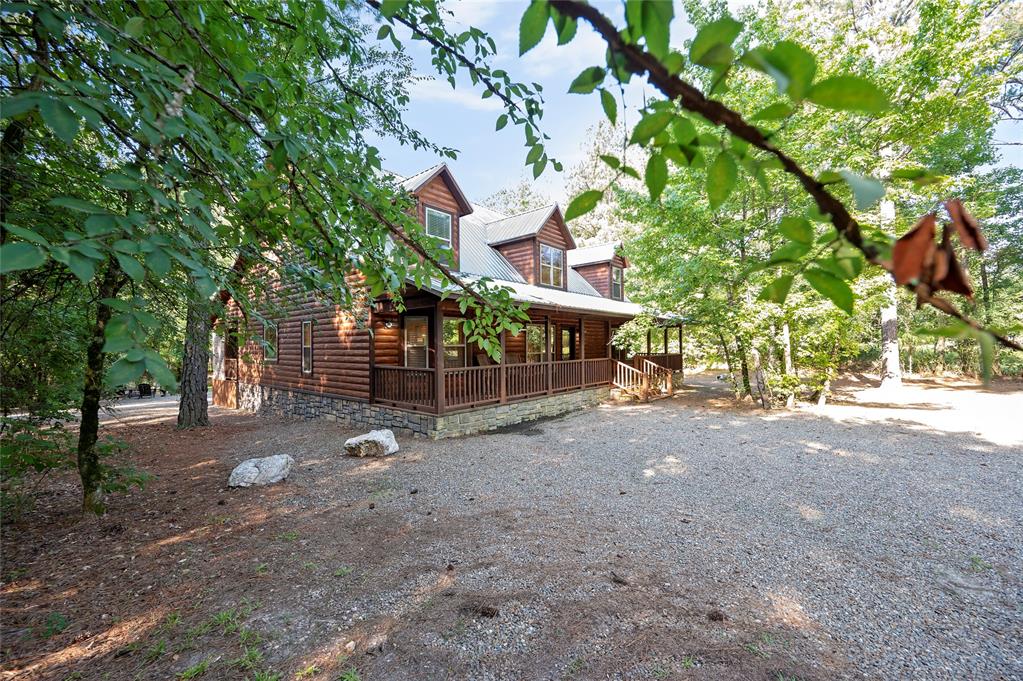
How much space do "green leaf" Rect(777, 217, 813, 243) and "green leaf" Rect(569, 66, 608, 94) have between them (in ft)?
1.27

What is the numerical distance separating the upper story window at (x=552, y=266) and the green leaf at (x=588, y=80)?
12363 mm

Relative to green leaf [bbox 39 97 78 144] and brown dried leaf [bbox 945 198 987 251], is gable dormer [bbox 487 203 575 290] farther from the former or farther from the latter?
brown dried leaf [bbox 945 198 987 251]

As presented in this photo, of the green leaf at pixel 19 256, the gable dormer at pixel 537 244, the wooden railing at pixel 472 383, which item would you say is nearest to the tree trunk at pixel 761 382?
the wooden railing at pixel 472 383

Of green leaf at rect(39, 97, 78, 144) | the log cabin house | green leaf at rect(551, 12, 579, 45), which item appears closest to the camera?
green leaf at rect(551, 12, 579, 45)

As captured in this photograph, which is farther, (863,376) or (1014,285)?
(863,376)

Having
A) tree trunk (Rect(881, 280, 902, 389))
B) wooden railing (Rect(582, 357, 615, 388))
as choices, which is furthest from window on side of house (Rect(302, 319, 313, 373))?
tree trunk (Rect(881, 280, 902, 389))

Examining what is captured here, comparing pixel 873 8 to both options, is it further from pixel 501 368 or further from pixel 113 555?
pixel 113 555

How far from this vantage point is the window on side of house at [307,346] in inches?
435

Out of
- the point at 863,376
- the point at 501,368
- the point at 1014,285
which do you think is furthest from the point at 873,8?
the point at 501,368

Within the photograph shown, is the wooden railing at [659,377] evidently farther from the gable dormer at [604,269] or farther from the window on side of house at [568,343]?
the gable dormer at [604,269]

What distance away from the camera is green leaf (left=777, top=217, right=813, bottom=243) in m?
0.70

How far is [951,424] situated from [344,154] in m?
11.7

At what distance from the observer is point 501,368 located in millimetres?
9344

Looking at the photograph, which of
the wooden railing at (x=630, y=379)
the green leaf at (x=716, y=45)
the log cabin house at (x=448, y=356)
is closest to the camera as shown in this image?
the green leaf at (x=716, y=45)
